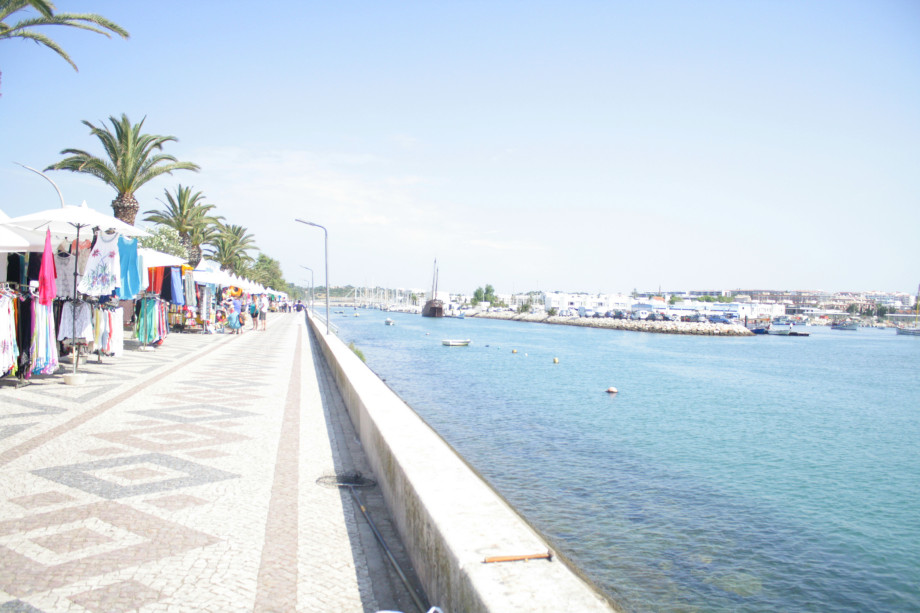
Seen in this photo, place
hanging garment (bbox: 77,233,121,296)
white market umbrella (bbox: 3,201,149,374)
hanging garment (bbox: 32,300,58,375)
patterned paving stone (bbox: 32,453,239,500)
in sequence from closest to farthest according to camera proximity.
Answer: patterned paving stone (bbox: 32,453,239,500) < hanging garment (bbox: 32,300,58,375) < white market umbrella (bbox: 3,201,149,374) < hanging garment (bbox: 77,233,121,296)

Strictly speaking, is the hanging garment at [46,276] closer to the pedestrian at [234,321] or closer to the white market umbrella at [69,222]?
the white market umbrella at [69,222]

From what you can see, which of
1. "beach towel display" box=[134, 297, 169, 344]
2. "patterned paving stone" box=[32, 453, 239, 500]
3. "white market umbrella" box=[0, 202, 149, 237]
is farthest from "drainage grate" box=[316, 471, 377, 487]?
"beach towel display" box=[134, 297, 169, 344]

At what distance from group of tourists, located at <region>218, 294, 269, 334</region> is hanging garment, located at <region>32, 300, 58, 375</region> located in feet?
57.9

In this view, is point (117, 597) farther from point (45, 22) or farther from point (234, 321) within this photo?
point (234, 321)

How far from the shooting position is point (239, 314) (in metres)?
28.9

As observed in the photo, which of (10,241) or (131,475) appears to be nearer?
(131,475)

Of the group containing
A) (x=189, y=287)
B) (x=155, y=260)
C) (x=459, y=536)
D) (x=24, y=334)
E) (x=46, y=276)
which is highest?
(x=155, y=260)

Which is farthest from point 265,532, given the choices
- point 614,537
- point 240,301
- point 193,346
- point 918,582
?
point 240,301

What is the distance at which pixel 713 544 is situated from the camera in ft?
26.2

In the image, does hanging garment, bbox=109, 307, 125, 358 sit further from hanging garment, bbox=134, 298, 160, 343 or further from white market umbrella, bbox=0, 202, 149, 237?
hanging garment, bbox=134, 298, 160, 343

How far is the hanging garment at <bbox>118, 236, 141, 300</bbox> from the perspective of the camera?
40.9 feet

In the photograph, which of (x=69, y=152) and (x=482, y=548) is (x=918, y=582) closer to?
(x=482, y=548)

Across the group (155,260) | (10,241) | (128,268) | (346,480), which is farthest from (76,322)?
(346,480)

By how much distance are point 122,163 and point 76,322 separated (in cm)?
1329
